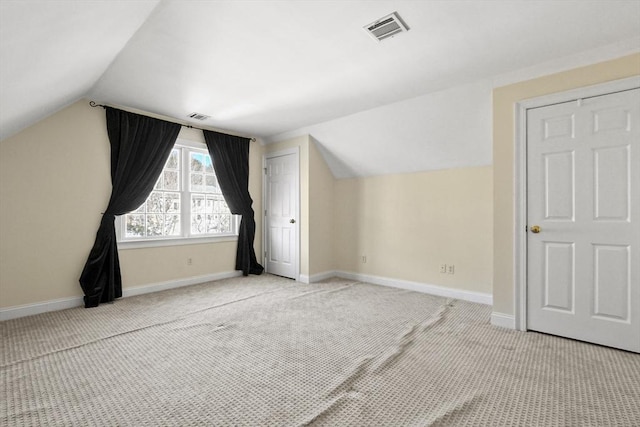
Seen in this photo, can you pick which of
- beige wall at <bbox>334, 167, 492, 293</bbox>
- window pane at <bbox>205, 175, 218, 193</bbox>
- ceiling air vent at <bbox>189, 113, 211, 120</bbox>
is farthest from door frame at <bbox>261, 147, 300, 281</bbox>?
ceiling air vent at <bbox>189, 113, 211, 120</bbox>

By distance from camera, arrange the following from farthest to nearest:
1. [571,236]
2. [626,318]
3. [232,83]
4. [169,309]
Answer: [169,309] < [232,83] < [571,236] < [626,318]

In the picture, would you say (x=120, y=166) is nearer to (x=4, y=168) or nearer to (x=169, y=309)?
(x=4, y=168)

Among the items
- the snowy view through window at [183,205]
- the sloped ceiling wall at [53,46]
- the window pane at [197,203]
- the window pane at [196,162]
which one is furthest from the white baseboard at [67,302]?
the sloped ceiling wall at [53,46]

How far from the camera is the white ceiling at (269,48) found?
6.32 feet

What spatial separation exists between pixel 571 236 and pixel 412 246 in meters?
1.97

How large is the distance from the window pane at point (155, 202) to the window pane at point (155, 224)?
86mm

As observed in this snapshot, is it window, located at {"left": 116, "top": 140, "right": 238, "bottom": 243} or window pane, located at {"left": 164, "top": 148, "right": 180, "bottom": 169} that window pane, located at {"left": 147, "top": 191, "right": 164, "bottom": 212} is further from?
window pane, located at {"left": 164, "top": 148, "right": 180, "bottom": 169}

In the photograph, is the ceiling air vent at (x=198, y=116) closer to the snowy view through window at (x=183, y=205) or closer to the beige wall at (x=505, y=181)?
the snowy view through window at (x=183, y=205)

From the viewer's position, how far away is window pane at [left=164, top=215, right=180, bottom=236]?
14.8 ft

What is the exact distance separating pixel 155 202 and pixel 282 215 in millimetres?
1917

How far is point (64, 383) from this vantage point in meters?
2.03

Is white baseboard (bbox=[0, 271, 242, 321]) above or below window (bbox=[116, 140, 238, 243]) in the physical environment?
below

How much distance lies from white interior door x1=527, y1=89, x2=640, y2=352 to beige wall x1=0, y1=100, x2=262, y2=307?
4698 millimetres

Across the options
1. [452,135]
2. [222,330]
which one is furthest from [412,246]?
[222,330]
